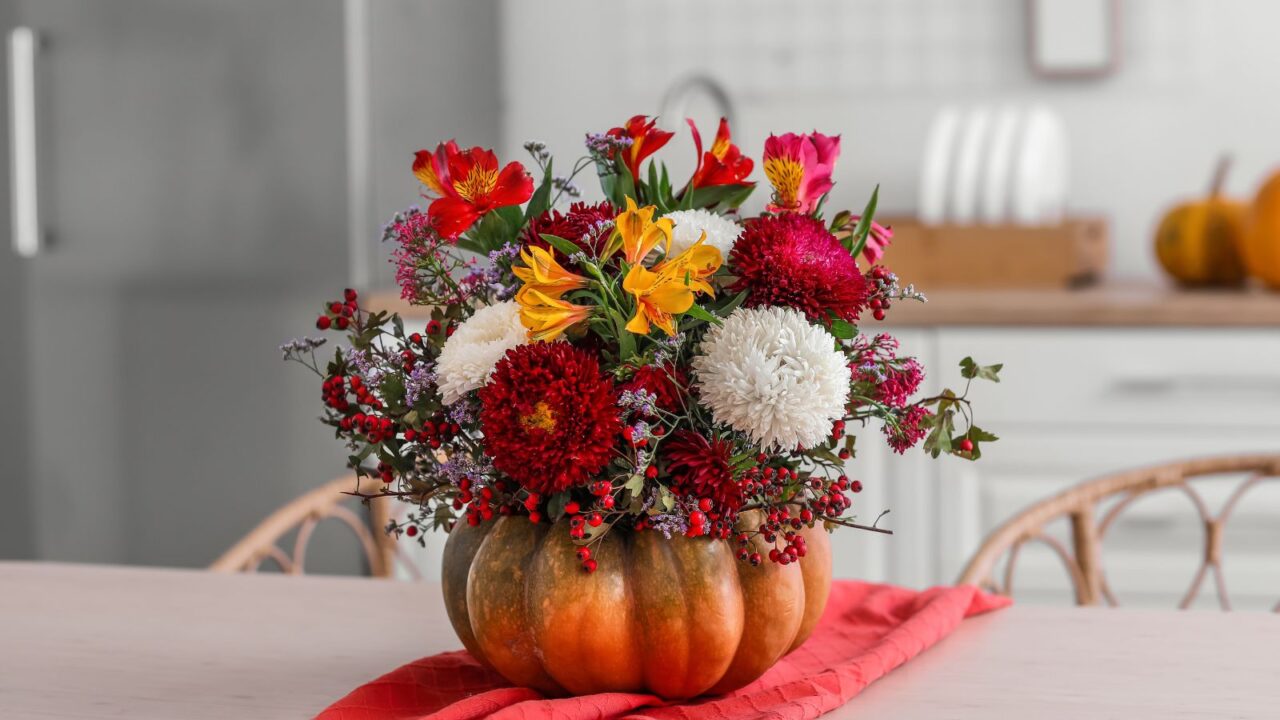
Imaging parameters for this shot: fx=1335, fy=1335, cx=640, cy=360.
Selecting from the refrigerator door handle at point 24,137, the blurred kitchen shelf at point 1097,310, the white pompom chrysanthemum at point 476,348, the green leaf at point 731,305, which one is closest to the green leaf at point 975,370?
the green leaf at point 731,305

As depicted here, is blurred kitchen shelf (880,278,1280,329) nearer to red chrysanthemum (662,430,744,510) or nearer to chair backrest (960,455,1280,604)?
chair backrest (960,455,1280,604)

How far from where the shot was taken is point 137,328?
215 centimetres

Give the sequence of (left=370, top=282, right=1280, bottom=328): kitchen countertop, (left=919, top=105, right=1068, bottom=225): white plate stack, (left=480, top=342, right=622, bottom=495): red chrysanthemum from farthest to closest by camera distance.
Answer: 1. (left=919, top=105, right=1068, bottom=225): white plate stack
2. (left=370, top=282, right=1280, bottom=328): kitchen countertop
3. (left=480, top=342, right=622, bottom=495): red chrysanthemum

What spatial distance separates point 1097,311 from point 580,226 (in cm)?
139

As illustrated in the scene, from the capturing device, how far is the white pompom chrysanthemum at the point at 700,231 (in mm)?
695

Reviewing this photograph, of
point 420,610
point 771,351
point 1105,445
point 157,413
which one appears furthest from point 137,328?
point 771,351

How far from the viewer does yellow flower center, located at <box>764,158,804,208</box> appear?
71cm

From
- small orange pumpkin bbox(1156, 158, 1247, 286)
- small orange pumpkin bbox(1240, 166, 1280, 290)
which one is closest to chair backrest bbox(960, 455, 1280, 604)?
small orange pumpkin bbox(1240, 166, 1280, 290)

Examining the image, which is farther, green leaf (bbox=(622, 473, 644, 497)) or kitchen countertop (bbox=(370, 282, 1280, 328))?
kitchen countertop (bbox=(370, 282, 1280, 328))

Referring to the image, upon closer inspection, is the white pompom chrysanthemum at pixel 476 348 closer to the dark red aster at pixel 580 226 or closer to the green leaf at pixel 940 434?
the dark red aster at pixel 580 226

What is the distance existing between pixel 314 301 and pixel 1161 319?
127 cm

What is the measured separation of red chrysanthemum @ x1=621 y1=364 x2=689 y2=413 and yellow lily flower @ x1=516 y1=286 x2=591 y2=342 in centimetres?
4

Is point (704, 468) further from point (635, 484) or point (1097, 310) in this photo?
point (1097, 310)

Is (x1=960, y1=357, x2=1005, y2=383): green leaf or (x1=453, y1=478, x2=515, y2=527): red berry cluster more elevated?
(x1=960, y1=357, x2=1005, y2=383): green leaf
